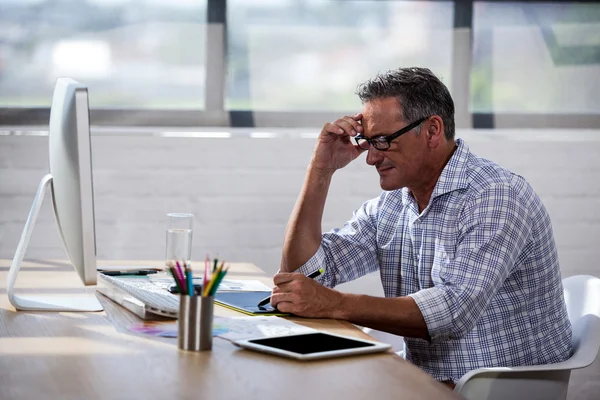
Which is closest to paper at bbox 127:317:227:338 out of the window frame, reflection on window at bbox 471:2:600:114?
the window frame

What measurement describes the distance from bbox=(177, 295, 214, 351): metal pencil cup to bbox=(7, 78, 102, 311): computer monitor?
0.23m

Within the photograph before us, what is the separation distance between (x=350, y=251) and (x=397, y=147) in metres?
0.30

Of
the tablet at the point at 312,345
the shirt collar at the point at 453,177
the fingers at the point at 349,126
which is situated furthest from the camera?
the fingers at the point at 349,126

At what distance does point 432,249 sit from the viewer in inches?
81.9

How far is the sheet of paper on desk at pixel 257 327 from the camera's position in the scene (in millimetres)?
1574

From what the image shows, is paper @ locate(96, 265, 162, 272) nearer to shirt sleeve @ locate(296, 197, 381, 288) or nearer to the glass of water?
the glass of water

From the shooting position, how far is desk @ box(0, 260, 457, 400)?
3.99 feet

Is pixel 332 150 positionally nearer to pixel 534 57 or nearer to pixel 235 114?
pixel 235 114

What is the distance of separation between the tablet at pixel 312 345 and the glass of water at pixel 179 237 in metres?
0.85

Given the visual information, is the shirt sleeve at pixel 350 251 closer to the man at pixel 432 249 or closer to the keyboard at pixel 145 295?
the man at pixel 432 249

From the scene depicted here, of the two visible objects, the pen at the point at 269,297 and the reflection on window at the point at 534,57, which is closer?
the pen at the point at 269,297

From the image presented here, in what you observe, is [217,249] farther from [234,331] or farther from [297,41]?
[234,331]

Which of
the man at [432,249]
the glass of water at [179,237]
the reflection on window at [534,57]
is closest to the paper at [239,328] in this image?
the man at [432,249]

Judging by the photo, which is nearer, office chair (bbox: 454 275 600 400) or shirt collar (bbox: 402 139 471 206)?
office chair (bbox: 454 275 600 400)
